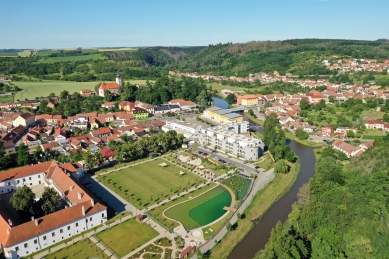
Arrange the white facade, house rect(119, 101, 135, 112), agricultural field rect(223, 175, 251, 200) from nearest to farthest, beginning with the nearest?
the white facade, agricultural field rect(223, 175, 251, 200), house rect(119, 101, 135, 112)

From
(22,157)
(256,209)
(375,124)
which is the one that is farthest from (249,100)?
(22,157)

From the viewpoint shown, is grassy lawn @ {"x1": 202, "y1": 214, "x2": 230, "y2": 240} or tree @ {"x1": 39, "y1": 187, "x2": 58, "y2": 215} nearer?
grassy lawn @ {"x1": 202, "y1": 214, "x2": 230, "y2": 240}

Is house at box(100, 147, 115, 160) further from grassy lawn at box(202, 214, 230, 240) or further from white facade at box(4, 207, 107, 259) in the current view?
grassy lawn at box(202, 214, 230, 240)

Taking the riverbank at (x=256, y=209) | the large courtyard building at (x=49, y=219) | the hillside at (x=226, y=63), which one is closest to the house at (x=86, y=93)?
the hillside at (x=226, y=63)

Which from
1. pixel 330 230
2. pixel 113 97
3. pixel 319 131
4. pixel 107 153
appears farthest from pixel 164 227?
Result: pixel 113 97

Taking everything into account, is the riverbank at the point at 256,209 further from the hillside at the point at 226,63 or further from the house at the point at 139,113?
the hillside at the point at 226,63

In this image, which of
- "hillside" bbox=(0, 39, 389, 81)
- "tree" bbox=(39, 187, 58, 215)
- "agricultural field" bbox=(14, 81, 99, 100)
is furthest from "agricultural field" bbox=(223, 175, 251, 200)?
"hillside" bbox=(0, 39, 389, 81)
